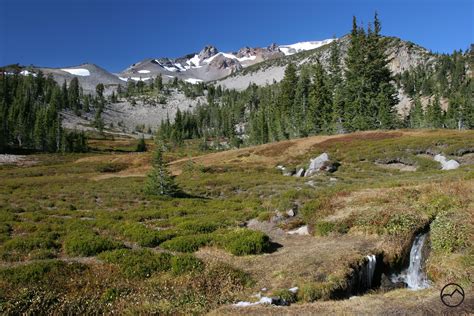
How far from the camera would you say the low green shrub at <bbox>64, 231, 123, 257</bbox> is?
16.0m

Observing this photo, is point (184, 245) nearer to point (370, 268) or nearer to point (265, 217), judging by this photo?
point (265, 217)

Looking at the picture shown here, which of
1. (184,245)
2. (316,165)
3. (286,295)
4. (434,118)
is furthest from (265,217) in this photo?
(434,118)

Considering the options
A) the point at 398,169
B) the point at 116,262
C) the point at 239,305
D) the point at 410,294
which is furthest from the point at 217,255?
the point at 398,169

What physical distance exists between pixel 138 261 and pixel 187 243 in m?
3.34

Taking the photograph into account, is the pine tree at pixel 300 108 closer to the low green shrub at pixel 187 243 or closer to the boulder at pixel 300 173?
the boulder at pixel 300 173

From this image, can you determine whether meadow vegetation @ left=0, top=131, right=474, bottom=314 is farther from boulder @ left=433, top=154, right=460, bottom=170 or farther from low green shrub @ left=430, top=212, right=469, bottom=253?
boulder @ left=433, top=154, right=460, bottom=170

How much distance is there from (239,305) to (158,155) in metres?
26.4

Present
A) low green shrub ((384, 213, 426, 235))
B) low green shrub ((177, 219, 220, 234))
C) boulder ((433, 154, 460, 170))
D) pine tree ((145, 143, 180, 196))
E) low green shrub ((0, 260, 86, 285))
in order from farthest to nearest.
A: boulder ((433, 154, 460, 170)) < pine tree ((145, 143, 180, 196)) < low green shrub ((177, 219, 220, 234)) < low green shrub ((384, 213, 426, 235)) < low green shrub ((0, 260, 86, 285))

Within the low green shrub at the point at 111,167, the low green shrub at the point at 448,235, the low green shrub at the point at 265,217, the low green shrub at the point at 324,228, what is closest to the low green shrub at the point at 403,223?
the low green shrub at the point at 448,235

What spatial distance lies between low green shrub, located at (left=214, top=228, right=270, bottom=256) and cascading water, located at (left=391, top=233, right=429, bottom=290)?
235 inches

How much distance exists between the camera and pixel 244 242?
16.6 meters

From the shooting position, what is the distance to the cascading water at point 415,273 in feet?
45.4

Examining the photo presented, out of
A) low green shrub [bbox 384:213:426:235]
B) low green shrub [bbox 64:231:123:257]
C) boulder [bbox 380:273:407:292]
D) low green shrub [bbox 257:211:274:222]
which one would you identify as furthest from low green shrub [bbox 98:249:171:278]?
low green shrub [bbox 384:213:426:235]

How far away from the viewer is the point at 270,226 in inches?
854
